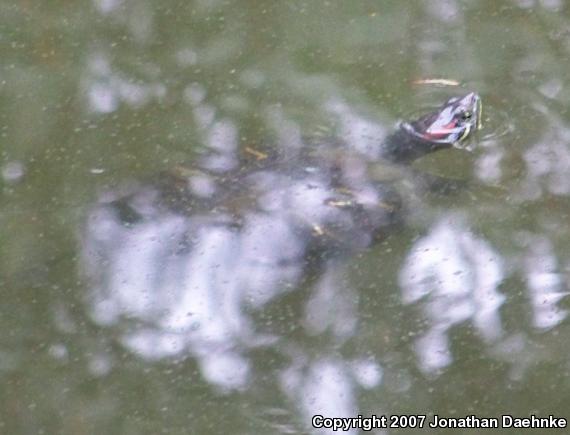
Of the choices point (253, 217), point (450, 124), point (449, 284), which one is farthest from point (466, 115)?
point (253, 217)

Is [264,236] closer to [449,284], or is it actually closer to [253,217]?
[253,217]

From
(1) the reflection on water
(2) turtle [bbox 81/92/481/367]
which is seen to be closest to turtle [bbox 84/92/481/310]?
(2) turtle [bbox 81/92/481/367]

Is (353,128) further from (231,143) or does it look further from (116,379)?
(116,379)

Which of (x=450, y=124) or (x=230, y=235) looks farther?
(x=450, y=124)

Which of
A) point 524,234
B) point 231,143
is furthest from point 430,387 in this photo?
point 231,143

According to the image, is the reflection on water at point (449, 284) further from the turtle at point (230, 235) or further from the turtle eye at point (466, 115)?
the turtle eye at point (466, 115)

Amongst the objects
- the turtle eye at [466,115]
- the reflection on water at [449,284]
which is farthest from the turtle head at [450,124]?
the reflection on water at [449,284]

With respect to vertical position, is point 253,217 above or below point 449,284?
above
